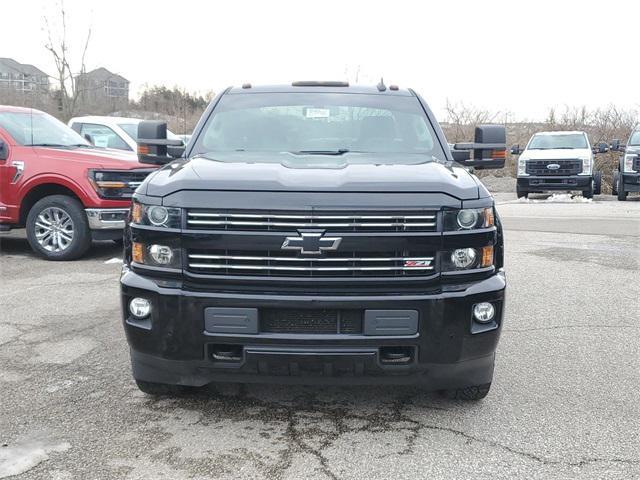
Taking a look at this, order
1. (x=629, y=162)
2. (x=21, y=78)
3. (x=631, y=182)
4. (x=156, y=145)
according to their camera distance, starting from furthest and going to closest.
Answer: (x=21, y=78) < (x=631, y=182) < (x=629, y=162) < (x=156, y=145)

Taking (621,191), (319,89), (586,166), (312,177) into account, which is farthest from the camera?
(586,166)

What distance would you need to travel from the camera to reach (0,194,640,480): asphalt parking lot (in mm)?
3055

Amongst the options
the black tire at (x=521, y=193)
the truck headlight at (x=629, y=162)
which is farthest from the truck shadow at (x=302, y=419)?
the black tire at (x=521, y=193)

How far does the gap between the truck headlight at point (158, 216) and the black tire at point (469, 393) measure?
71.3 inches

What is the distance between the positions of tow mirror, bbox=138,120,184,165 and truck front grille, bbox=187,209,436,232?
5.89 ft

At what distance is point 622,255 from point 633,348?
4.52 m

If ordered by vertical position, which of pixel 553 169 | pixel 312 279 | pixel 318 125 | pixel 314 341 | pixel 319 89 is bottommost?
pixel 314 341

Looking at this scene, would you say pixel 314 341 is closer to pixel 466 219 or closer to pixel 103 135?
pixel 466 219

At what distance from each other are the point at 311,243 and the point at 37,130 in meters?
6.95

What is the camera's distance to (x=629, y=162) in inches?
682

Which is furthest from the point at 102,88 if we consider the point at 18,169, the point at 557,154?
the point at 18,169

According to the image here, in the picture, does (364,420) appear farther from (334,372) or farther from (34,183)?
(34,183)

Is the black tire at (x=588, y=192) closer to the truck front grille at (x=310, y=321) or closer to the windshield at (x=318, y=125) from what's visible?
the windshield at (x=318, y=125)

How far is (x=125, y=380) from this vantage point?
4.12m
